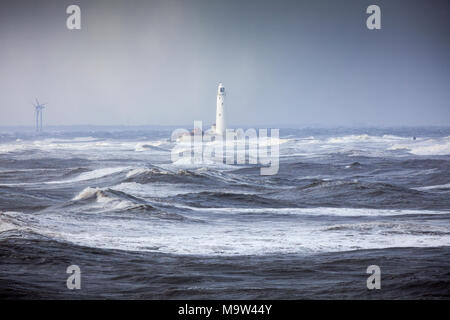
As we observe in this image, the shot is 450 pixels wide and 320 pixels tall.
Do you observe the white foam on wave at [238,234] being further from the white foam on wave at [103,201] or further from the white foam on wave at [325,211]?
the white foam on wave at [103,201]

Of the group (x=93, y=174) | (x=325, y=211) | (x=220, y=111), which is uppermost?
(x=220, y=111)

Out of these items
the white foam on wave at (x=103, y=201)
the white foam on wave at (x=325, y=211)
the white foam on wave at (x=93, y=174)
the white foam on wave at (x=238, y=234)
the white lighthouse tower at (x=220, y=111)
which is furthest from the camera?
the white lighthouse tower at (x=220, y=111)

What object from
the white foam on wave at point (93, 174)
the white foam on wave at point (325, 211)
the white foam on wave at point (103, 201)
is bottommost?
the white foam on wave at point (93, 174)

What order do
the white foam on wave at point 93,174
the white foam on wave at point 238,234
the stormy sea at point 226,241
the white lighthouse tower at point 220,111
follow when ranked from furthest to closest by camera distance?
the white lighthouse tower at point 220,111
the white foam on wave at point 93,174
the white foam on wave at point 238,234
the stormy sea at point 226,241

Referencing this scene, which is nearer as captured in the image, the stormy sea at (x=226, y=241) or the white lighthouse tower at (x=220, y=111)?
the stormy sea at (x=226, y=241)

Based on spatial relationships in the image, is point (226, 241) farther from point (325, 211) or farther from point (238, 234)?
point (325, 211)

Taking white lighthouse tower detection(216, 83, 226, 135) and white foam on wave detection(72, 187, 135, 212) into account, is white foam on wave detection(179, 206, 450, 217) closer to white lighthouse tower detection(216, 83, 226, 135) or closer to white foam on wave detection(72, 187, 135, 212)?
white foam on wave detection(72, 187, 135, 212)

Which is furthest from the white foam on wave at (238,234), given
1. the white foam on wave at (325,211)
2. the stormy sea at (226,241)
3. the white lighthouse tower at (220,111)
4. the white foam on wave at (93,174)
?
the white lighthouse tower at (220,111)

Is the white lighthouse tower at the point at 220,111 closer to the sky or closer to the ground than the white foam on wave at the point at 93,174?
closer to the sky

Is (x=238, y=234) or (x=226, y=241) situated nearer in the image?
(x=226, y=241)

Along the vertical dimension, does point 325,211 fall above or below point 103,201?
below

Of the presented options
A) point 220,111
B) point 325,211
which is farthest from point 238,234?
point 220,111

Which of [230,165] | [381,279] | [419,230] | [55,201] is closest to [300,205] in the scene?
[419,230]
